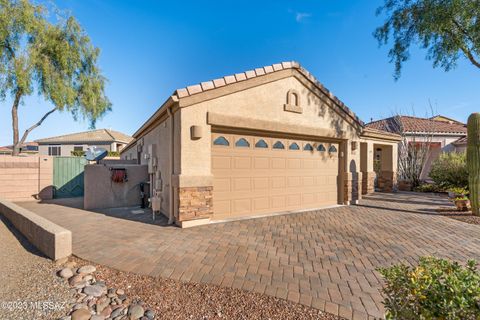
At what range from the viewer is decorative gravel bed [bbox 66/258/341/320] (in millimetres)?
2473

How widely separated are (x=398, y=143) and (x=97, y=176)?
697 inches

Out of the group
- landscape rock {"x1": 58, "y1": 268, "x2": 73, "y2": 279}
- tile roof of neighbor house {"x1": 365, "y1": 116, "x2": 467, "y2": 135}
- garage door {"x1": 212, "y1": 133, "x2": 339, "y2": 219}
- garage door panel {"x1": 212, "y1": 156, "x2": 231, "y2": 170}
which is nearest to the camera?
landscape rock {"x1": 58, "y1": 268, "x2": 73, "y2": 279}

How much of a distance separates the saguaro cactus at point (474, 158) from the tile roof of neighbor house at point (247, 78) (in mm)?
3981

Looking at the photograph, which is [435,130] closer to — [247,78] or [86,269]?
[247,78]

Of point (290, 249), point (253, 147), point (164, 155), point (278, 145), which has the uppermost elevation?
point (278, 145)

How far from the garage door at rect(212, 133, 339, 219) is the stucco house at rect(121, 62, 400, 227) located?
3 centimetres

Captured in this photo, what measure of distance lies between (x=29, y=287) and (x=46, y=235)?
1.21 m

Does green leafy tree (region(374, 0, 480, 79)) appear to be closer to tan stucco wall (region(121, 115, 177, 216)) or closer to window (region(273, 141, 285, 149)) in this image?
window (region(273, 141, 285, 149))

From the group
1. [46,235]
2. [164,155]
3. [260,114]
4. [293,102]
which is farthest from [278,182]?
[46,235]

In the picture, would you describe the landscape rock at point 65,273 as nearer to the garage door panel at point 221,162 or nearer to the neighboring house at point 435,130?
the garage door panel at point 221,162

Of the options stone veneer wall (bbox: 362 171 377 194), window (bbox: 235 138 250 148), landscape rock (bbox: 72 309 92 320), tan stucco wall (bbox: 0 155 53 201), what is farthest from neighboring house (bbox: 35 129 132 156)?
landscape rock (bbox: 72 309 92 320)

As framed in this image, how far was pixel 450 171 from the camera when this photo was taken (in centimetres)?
1196

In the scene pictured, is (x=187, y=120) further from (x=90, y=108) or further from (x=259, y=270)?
(x=90, y=108)

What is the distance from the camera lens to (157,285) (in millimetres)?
3023
